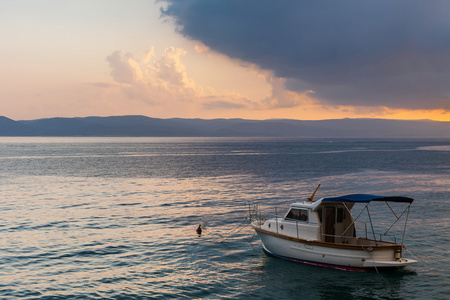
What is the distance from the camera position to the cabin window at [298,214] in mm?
26719

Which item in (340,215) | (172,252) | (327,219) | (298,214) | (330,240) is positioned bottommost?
(172,252)

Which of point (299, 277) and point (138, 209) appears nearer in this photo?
point (299, 277)

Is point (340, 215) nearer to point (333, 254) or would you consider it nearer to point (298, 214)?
point (298, 214)

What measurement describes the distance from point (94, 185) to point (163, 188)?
1334 centimetres

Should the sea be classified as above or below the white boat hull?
below

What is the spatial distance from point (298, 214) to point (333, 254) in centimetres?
376

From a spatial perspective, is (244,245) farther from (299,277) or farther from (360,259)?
(360,259)

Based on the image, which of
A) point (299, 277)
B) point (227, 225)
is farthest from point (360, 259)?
point (227, 225)

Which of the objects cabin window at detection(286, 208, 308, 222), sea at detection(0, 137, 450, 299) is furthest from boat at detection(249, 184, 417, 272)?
sea at detection(0, 137, 450, 299)

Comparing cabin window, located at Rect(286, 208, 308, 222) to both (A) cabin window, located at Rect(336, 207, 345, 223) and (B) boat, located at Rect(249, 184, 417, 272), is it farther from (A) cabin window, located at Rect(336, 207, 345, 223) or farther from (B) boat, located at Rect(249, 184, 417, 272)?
(A) cabin window, located at Rect(336, 207, 345, 223)

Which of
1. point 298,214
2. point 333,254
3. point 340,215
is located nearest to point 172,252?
point 298,214

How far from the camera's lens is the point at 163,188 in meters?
65.1

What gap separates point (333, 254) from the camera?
24750 mm

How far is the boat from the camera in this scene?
23.9 metres
